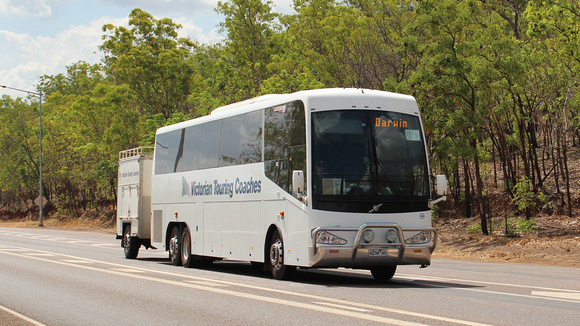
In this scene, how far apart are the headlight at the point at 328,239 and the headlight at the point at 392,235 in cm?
86

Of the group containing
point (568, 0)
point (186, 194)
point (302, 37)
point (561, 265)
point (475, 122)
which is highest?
point (302, 37)

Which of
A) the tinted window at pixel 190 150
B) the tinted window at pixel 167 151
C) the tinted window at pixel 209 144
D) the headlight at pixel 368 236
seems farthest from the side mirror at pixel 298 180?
the tinted window at pixel 167 151

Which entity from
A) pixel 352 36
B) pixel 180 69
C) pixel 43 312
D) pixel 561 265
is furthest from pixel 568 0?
pixel 180 69

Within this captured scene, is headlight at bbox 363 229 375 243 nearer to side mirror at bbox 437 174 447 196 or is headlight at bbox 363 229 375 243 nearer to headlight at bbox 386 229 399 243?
headlight at bbox 386 229 399 243

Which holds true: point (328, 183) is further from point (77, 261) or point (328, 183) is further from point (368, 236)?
point (77, 261)

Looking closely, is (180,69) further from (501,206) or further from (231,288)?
(231,288)

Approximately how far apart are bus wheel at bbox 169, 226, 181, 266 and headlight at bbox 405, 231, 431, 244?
8.72 m

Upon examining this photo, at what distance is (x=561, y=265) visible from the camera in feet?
72.1

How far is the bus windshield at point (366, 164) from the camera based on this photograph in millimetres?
14219

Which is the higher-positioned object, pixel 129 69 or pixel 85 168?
pixel 129 69

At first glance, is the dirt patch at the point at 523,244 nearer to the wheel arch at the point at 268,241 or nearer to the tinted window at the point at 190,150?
the wheel arch at the point at 268,241

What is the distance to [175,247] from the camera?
21.5 metres

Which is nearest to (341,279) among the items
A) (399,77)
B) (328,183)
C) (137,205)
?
(328,183)

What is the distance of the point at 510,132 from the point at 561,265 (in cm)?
1613
